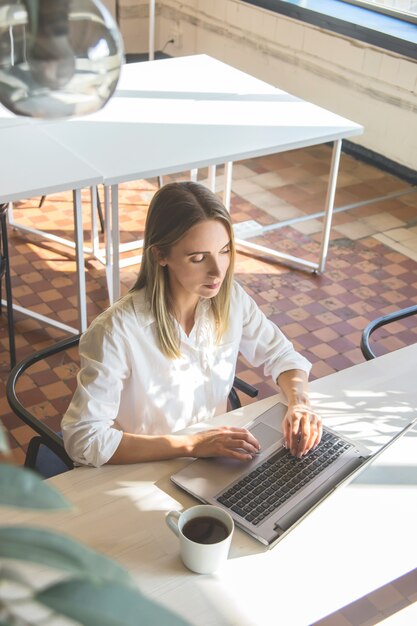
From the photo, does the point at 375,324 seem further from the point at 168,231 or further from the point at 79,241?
the point at 79,241

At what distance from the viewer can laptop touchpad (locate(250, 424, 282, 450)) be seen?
161cm

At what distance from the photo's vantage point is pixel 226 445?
5.03 feet

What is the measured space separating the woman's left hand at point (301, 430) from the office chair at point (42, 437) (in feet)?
1.07

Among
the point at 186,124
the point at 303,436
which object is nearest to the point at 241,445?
the point at 303,436

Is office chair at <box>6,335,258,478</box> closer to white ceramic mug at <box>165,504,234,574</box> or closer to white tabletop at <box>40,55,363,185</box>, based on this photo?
white ceramic mug at <box>165,504,234,574</box>

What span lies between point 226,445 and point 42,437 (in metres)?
0.48

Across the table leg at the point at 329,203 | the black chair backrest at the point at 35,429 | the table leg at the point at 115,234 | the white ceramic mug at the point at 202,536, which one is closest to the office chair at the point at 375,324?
the black chair backrest at the point at 35,429

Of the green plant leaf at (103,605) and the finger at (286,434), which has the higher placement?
the green plant leaf at (103,605)

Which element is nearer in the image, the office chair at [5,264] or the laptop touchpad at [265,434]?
the laptop touchpad at [265,434]

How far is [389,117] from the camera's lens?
4.85m

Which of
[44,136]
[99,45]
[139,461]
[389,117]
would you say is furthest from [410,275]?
[99,45]

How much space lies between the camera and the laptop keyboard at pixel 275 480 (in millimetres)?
1423

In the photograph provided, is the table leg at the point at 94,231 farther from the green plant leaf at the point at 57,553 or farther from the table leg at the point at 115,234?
the green plant leaf at the point at 57,553

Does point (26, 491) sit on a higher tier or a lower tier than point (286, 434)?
higher
